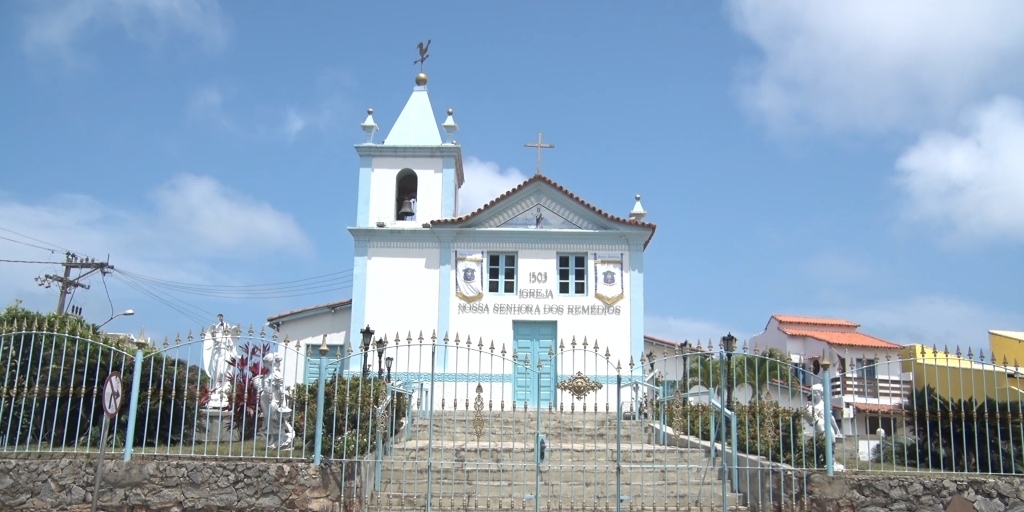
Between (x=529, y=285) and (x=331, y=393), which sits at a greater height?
(x=529, y=285)

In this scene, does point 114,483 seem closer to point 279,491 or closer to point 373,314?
point 279,491

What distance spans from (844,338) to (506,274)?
1812 cm

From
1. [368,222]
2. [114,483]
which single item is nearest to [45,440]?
[114,483]

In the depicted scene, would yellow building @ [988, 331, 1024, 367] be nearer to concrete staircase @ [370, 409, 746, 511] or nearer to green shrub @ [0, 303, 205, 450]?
concrete staircase @ [370, 409, 746, 511]

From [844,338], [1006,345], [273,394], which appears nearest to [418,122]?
[273,394]

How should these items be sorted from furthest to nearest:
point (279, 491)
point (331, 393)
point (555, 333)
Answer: point (555, 333) → point (331, 393) → point (279, 491)

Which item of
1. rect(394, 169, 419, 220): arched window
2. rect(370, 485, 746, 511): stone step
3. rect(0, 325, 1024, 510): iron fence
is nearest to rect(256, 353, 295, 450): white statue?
rect(0, 325, 1024, 510): iron fence

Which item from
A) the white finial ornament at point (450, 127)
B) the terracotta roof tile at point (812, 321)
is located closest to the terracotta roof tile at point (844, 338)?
the terracotta roof tile at point (812, 321)

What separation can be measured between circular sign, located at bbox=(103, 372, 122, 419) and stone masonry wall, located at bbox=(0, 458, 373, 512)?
4.56 feet

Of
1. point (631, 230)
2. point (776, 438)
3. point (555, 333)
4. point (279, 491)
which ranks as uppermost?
point (631, 230)

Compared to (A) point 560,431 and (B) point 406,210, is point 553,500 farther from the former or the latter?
(B) point 406,210

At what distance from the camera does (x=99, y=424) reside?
13.5m

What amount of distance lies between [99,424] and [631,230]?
13.7 meters

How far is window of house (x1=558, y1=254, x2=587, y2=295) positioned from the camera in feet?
73.4
